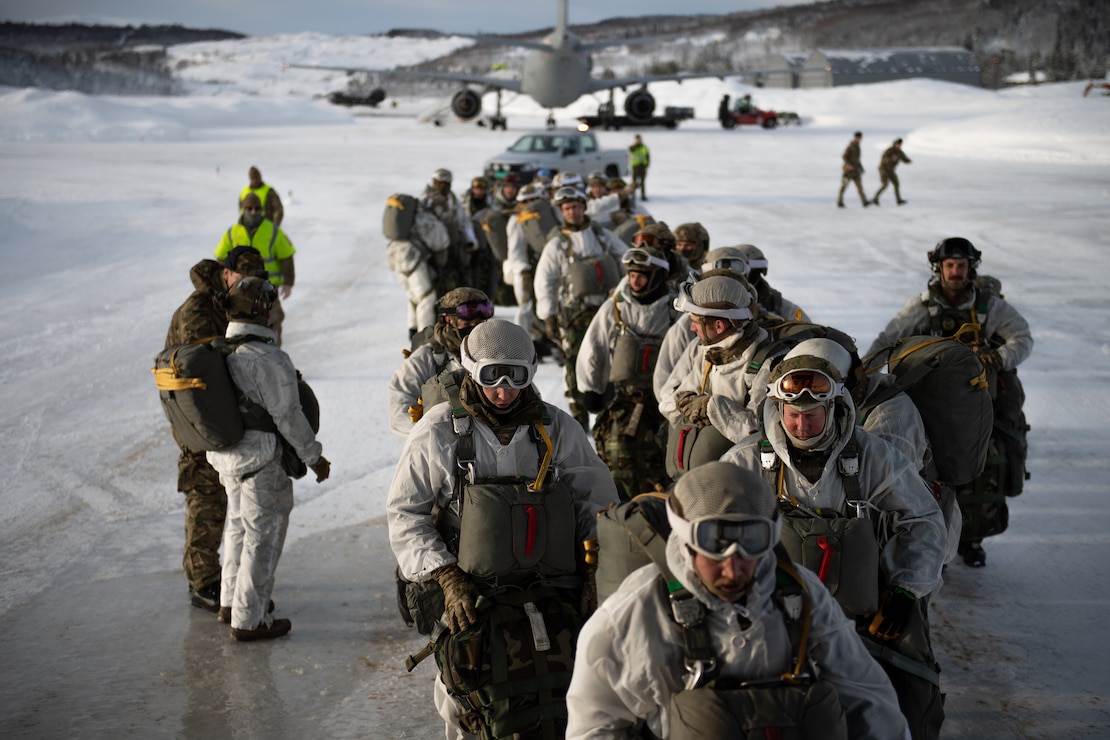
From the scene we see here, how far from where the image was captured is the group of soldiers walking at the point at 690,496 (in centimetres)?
246

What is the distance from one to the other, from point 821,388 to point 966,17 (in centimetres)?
14615

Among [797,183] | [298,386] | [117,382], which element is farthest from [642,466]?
[797,183]

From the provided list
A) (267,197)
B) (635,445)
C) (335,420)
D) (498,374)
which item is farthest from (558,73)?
(498,374)

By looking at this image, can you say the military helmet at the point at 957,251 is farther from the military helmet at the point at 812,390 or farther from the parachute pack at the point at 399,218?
the parachute pack at the point at 399,218

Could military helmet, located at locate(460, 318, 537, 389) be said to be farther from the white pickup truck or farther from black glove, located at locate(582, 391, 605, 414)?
the white pickup truck

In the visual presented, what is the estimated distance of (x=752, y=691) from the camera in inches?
92.7

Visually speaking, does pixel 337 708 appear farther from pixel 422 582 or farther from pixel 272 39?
pixel 272 39

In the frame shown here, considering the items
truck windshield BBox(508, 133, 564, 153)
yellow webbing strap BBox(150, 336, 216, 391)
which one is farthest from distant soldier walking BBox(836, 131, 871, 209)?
yellow webbing strap BBox(150, 336, 216, 391)

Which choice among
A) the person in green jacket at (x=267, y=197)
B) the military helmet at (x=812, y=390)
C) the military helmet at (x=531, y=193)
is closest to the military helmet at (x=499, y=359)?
the military helmet at (x=812, y=390)

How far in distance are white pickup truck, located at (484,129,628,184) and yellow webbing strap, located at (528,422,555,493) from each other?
66.0 feet

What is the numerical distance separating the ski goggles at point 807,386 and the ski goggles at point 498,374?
3.21 ft

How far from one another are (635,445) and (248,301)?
8.77 ft

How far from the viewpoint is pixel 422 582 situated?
11.8 feet

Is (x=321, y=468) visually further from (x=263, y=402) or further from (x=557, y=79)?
(x=557, y=79)
